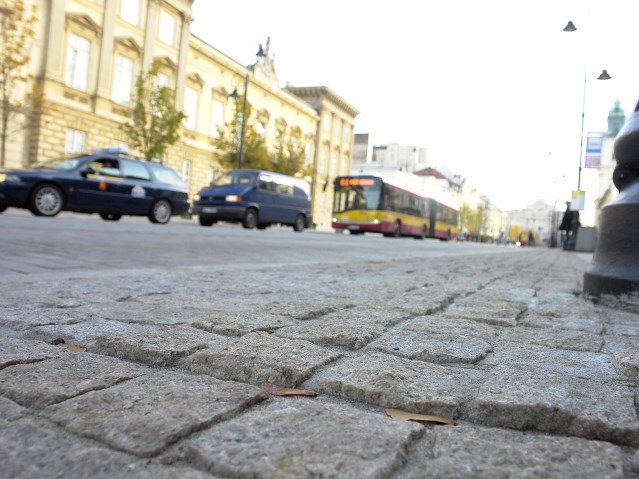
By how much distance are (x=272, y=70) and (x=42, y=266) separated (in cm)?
4182

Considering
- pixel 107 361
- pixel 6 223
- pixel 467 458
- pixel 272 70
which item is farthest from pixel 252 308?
pixel 272 70

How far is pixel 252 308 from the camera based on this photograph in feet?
8.81

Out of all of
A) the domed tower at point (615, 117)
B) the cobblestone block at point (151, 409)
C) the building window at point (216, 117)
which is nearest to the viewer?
the cobblestone block at point (151, 409)

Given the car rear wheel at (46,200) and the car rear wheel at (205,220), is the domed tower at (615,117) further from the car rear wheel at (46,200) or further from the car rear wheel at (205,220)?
the car rear wheel at (46,200)

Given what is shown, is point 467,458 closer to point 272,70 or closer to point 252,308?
point 252,308

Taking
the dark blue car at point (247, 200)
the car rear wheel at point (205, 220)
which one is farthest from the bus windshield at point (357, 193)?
the car rear wheel at point (205, 220)

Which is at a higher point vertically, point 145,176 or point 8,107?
point 8,107

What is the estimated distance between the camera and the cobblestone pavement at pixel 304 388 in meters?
1.01

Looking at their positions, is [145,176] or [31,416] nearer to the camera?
[31,416]

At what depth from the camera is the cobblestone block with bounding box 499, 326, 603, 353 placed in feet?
6.99

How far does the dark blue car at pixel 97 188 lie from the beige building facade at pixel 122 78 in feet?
39.1

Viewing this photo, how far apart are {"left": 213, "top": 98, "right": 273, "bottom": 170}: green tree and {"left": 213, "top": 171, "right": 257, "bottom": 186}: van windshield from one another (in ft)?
49.5

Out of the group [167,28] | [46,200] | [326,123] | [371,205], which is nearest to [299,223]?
[371,205]

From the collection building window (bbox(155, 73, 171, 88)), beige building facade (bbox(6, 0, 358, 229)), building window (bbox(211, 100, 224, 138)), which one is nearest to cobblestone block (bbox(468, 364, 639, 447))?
beige building facade (bbox(6, 0, 358, 229))
